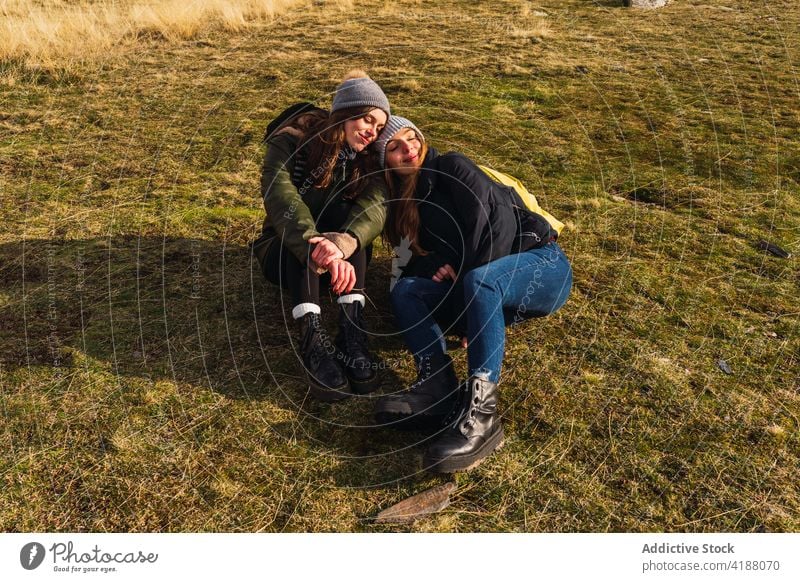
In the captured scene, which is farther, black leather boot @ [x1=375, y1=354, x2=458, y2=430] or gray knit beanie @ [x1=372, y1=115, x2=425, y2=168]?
gray knit beanie @ [x1=372, y1=115, x2=425, y2=168]

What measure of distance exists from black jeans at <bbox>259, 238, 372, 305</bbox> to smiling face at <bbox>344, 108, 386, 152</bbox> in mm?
704

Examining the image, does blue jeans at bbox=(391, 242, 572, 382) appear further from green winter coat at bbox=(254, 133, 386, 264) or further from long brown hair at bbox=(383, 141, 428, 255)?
green winter coat at bbox=(254, 133, 386, 264)

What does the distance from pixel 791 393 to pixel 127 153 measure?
695 cm

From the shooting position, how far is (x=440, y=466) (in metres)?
3.62

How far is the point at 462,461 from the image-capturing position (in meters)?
3.66

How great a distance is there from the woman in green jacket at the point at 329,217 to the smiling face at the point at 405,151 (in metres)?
0.16

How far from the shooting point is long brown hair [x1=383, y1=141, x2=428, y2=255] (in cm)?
448

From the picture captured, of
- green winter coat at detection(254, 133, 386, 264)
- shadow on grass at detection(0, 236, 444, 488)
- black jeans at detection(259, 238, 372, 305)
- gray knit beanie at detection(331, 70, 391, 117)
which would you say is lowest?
shadow on grass at detection(0, 236, 444, 488)

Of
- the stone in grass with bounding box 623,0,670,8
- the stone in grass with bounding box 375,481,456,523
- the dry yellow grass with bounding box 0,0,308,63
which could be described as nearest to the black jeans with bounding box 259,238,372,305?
the stone in grass with bounding box 375,481,456,523

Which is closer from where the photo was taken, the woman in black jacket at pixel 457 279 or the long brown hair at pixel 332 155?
the woman in black jacket at pixel 457 279

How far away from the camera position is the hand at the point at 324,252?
4.29 metres

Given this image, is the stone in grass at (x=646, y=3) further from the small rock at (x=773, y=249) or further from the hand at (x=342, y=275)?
the hand at (x=342, y=275)

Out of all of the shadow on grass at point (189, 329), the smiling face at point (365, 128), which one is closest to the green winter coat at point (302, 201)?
the smiling face at point (365, 128)
